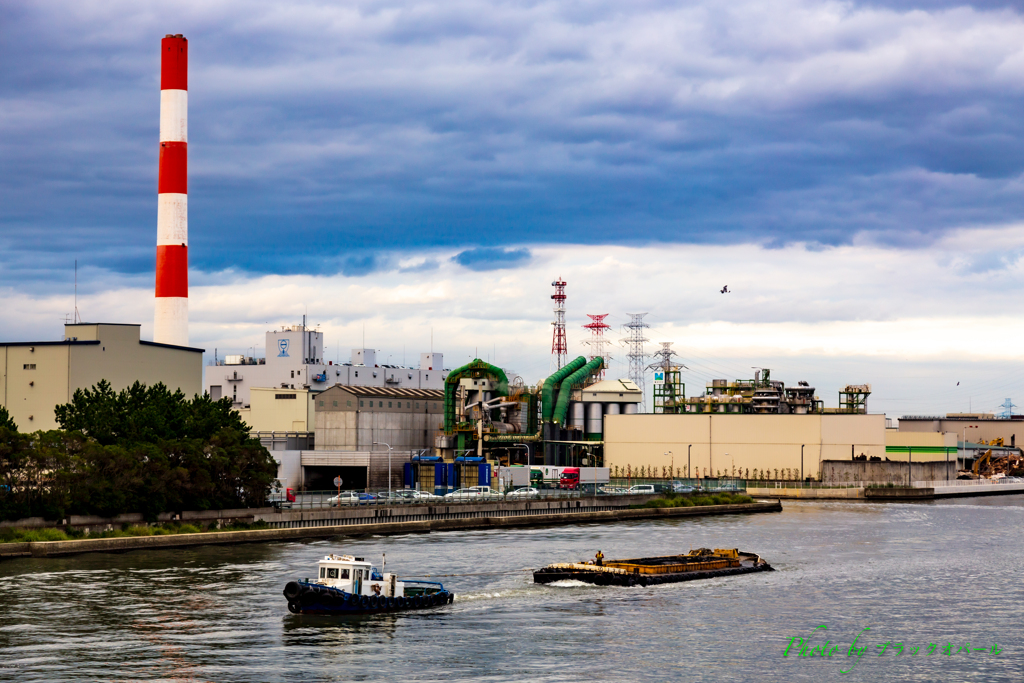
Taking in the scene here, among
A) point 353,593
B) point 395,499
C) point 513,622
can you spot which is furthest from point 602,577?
point 395,499

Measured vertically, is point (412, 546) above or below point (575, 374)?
below

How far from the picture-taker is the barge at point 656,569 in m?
66.4

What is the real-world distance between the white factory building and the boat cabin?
126254 millimetres

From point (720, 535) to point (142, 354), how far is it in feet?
172

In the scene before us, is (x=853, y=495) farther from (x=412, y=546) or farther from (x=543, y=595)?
(x=543, y=595)

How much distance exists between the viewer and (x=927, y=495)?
15800 centimetres

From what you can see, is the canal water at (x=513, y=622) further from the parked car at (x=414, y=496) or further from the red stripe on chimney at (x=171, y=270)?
the red stripe on chimney at (x=171, y=270)

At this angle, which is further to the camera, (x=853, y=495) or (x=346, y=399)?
(x=853, y=495)

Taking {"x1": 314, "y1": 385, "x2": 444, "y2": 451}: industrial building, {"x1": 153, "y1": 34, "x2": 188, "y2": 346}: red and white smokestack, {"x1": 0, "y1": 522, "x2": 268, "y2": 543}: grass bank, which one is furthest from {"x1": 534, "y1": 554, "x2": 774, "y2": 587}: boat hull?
{"x1": 314, "y1": 385, "x2": 444, "y2": 451}: industrial building

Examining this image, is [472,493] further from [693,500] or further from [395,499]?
[693,500]

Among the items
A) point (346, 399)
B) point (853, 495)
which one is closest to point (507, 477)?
point (346, 399)

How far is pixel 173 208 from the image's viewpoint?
116312 mm

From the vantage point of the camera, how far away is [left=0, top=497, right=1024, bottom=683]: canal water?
44.2m

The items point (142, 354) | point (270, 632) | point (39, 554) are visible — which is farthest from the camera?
point (142, 354)
